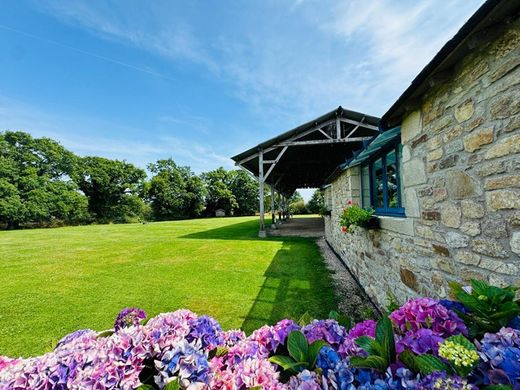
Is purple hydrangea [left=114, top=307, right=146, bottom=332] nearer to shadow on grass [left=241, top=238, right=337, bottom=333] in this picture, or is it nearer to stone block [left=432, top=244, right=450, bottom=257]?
shadow on grass [left=241, top=238, right=337, bottom=333]

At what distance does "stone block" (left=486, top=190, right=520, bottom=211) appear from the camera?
51.4 inches

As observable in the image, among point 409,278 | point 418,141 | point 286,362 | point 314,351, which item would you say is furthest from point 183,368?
point 418,141

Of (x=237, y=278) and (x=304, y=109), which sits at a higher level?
(x=304, y=109)

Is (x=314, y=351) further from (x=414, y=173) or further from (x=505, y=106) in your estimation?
(x=414, y=173)

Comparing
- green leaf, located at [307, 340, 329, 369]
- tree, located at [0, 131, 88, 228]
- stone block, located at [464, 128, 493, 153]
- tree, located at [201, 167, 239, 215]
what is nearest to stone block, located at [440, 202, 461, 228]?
stone block, located at [464, 128, 493, 153]

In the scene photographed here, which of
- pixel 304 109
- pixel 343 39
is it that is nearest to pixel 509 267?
pixel 343 39

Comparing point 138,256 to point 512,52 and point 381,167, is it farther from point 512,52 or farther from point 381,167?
point 512,52

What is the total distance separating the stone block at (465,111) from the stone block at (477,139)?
0.15 metres

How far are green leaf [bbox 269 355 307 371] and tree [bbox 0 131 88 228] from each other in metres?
29.5

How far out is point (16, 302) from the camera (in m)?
3.95

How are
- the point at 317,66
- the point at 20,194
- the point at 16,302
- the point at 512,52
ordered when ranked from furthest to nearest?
the point at 20,194
the point at 317,66
the point at 16,302
the point at 512,52

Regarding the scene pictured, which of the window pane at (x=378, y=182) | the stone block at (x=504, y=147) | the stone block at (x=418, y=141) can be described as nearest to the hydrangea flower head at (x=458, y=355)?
the stone block at (x=504, y=147)

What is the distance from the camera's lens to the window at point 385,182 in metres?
2.95

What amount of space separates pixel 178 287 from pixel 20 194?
28.2 meters
